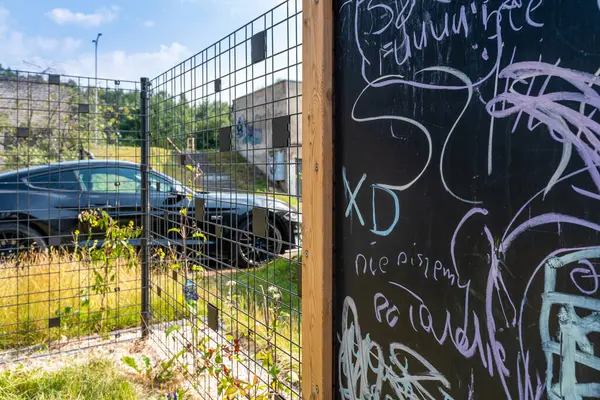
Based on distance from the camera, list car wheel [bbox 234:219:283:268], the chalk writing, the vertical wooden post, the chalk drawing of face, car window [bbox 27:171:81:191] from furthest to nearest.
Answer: car window [bbox 27:171:81:191] < car wheel [bbox 234:219:283:268] < the vertical wooden post < the chalk writing < the chalk drawing of face

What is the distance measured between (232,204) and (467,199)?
223cm

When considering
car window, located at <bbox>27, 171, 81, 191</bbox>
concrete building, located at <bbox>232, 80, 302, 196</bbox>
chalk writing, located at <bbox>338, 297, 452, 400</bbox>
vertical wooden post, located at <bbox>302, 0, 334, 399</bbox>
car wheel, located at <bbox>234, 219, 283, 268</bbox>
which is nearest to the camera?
chalk writing, located at <bbox>338, 297, 452, 400</bbox>

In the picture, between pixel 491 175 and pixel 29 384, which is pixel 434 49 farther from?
pixel 29 384

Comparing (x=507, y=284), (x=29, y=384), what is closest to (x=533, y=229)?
(x=507, y=284)

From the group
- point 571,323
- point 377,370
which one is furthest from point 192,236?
point 571,323

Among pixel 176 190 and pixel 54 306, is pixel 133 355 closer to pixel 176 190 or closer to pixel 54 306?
pixel 54 306

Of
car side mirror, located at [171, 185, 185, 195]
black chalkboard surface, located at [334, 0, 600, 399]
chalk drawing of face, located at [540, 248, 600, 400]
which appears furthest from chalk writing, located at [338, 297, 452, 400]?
car side mirror, located at [171, 185, 185, 195]

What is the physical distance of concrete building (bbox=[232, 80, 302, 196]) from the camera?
183 cm

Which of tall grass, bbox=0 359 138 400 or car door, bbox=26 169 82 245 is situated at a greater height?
car door, bbox=26 169 82 245

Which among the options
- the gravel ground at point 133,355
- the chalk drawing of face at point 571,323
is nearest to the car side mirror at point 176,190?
the gravel ground at point 133,355

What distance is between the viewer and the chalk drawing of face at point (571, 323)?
87cm

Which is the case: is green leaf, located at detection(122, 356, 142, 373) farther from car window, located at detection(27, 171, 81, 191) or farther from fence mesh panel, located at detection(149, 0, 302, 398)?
car window, located at detection(27, 171, 81, 191)

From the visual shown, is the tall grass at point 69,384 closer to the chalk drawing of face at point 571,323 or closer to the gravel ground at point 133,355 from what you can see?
the gravel ground at point 133,355

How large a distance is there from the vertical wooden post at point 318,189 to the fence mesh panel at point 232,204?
184 millimetres
